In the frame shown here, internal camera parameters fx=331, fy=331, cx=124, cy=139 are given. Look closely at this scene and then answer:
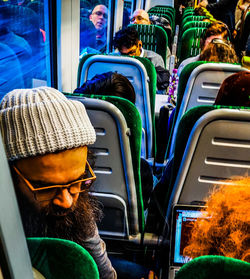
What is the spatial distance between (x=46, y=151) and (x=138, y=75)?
1.44m

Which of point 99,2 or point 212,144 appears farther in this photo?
point 99,2

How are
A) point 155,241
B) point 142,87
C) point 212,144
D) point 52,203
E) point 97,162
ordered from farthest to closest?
point 142,87, point 155,241, point 97,162, point 212,144, point 52,203

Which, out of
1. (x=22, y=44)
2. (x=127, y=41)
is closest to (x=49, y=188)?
(x=22, y=44)

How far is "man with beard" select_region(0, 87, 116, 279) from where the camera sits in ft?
2.16

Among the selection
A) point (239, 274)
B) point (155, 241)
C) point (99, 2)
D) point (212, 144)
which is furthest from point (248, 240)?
point (99, 2)

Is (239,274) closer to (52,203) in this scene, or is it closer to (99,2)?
(52,203)

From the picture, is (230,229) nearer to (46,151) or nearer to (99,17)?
(46,151)

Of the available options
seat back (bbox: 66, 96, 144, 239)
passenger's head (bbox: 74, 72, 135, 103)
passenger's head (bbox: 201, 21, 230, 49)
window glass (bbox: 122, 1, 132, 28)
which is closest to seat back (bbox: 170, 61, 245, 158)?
passenger's head (bbox: 74, 72, 135, 103)

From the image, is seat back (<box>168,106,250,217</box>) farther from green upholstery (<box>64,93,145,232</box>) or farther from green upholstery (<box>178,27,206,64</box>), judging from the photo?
green upholstery (<box>178,27,206,64</box>)

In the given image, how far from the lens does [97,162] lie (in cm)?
123

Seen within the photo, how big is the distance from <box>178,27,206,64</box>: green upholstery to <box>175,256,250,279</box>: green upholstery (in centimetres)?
396

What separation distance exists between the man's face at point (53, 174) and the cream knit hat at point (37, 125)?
21 millimetres

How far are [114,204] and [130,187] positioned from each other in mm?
108

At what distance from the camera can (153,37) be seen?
13.8 feet
